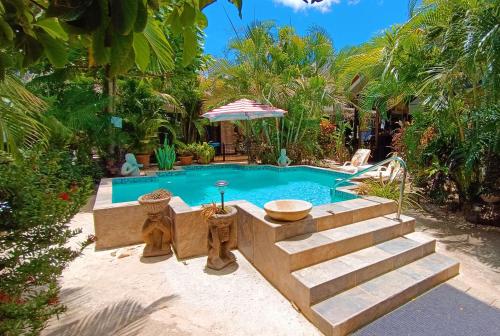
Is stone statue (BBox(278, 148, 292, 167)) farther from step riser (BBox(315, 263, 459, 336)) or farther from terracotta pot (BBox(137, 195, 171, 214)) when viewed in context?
step riser (BBox(315, 263, 459, 336))

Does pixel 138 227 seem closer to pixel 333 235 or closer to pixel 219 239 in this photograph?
pixel 219 239

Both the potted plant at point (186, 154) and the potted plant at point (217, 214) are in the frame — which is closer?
the potted plant at point (217, 214)

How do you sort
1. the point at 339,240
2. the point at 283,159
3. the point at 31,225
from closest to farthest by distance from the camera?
the point at 31,225 → the point at 339,240 → the point at 283,159

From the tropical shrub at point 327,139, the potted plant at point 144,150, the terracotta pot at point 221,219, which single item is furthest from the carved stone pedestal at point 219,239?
the tropical shrub at point 327,139

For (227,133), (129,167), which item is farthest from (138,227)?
(227,133)

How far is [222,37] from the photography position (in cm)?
1414

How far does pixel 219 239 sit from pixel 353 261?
1.77 meters

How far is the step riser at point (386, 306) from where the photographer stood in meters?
2.65

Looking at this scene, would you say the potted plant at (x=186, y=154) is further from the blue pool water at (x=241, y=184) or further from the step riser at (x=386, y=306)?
the step riser at (x=386, y=306)

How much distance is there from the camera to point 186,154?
43.1 feet

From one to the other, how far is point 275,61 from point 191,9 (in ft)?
42.5

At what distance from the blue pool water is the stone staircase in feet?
5.91

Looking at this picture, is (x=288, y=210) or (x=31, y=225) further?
(x=288, y=210)

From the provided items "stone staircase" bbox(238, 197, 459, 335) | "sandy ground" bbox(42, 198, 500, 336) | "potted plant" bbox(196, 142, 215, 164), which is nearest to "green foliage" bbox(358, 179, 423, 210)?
"stone staircase" bbox(238, 197, 459, 335)
